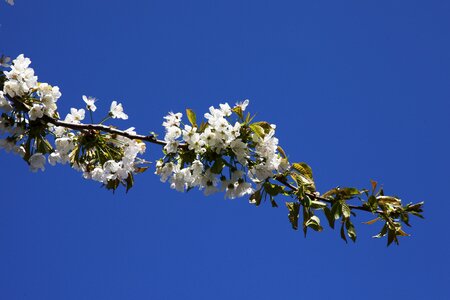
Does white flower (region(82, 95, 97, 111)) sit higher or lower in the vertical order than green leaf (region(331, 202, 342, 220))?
higher

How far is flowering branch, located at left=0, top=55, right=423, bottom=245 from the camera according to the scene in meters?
3.11

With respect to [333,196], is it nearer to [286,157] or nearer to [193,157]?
[286,157]

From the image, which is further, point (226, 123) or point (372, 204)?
point (372, 204)

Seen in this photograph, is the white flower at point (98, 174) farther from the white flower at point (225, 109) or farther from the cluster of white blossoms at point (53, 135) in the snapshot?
the white flower at point (225, 109)

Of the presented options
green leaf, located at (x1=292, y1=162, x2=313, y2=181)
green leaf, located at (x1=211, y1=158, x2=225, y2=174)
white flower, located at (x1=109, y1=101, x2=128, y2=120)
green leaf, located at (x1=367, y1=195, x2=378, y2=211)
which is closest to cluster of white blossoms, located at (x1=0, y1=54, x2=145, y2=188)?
white flower, located at (x1=109, y1=101, x2=128, y2=120)

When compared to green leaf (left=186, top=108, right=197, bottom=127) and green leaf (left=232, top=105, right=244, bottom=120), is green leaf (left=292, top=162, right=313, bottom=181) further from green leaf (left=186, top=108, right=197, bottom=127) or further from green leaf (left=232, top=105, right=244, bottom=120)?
green leaf (left=186, top=108, right=197, bottom=127)

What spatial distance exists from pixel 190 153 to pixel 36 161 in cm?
102

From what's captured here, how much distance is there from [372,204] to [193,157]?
123 cm

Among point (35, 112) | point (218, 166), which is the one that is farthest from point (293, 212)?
point (35, 112)

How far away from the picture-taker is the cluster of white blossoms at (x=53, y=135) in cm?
314

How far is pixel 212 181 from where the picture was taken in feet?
10.3

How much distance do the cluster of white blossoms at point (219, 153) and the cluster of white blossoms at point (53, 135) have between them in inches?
11.0

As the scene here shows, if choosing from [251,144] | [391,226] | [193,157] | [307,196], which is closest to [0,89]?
[193,157]

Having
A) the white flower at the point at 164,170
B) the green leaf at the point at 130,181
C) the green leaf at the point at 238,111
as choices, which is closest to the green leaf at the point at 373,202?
the green leaf at the point at 238,111
